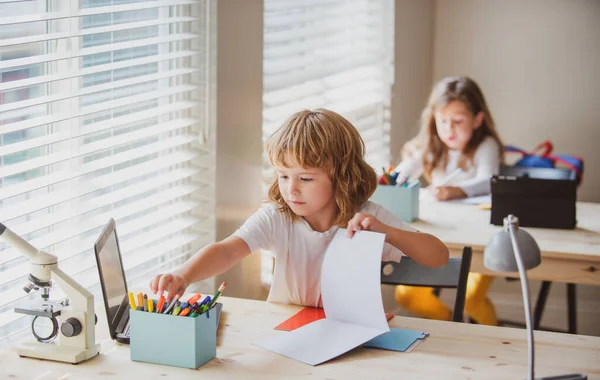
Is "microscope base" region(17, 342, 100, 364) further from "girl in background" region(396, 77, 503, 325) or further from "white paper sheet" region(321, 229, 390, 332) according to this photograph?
"girl in background" region(396, 77, 503, 325)

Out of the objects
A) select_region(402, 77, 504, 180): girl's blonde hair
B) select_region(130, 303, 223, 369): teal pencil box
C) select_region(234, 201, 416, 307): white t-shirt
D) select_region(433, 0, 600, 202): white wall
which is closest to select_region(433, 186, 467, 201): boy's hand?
select_region(402, 77, 504, 180): girl's blonde hair

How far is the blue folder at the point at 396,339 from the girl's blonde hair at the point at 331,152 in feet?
1.12

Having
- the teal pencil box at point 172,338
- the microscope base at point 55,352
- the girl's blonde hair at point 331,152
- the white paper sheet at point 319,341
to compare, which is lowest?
the white paper sheet at point 319,341

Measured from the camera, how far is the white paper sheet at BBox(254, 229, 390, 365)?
179 centimetres

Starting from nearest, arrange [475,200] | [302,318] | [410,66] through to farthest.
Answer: [302,318]
[475,200]
[410,66]

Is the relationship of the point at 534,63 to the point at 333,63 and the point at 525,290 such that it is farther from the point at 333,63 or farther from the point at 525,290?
the point at 525,290

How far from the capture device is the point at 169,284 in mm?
1820

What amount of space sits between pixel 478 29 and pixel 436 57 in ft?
0.80

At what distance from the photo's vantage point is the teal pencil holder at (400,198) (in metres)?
3.01

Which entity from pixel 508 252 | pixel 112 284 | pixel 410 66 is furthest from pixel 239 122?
pixel 410 66

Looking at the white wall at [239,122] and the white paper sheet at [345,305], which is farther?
the white wall at [239,122]

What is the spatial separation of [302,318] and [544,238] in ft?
3.76

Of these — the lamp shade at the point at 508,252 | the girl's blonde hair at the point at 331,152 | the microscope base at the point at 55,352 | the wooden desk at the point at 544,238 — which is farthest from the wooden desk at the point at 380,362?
the wooden desk at the point at 544,238

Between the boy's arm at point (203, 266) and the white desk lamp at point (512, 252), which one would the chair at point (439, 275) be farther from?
the white desk lamp at point (512, 252)
